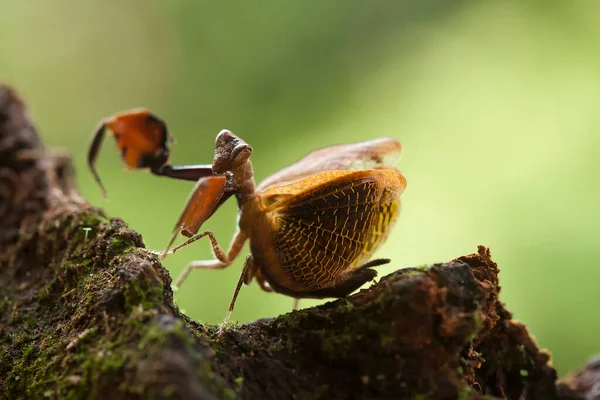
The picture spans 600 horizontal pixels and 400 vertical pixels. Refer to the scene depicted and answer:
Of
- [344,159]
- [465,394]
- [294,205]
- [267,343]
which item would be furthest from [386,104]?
[465,394]

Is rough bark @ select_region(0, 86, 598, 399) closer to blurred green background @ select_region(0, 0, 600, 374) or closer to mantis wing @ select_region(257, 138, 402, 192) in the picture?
mantis wing @ select_region(257, 138, 402, 192)

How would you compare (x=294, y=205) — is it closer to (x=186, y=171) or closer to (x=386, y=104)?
(x=186, y=171)

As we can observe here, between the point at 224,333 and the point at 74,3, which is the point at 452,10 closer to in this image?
the point at 74,3

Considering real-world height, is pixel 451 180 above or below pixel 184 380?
above

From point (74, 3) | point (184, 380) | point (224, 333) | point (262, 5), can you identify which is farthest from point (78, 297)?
point (74, 3)

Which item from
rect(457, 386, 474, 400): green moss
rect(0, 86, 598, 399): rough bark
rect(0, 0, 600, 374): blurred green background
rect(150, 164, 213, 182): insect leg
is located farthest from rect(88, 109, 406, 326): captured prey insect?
rect(0, 0, 600, 374): blurred green background

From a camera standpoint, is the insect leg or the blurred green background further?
the blurred green background

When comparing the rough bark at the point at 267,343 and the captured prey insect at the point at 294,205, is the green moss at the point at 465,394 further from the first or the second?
the captured prey insect at the point at 294,205
